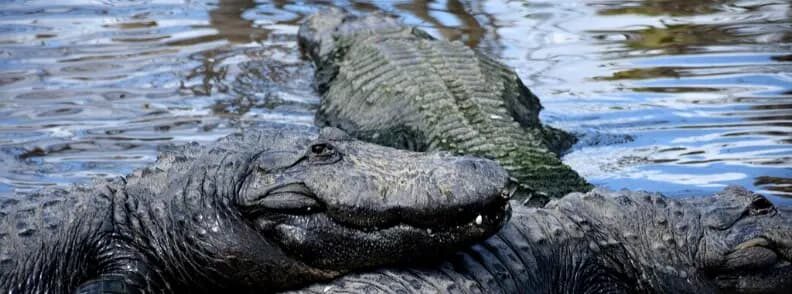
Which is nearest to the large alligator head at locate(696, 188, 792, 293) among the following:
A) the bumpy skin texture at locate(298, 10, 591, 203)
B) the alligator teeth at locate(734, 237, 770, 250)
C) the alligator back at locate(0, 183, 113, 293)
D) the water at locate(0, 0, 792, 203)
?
the alligator teeth at locate(734, 237, 770, 250)

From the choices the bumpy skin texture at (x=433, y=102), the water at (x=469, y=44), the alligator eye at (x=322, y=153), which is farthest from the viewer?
the water at (x=469, y=44)

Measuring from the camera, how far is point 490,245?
4.29 m

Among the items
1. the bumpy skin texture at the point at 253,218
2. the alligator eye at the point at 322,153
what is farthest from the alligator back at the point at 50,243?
the alligator eye at the point at 322,153

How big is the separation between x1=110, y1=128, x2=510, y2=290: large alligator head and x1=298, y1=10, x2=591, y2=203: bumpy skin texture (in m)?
1.68

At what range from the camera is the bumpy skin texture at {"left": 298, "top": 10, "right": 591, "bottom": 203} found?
6.38 m

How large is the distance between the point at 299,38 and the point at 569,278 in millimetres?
5716

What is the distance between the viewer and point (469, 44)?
9867mm

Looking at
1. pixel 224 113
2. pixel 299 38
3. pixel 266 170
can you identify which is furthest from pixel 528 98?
pixel 266 170

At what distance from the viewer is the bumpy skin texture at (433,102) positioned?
6383mm

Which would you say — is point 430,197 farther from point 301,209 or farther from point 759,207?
point 759,207

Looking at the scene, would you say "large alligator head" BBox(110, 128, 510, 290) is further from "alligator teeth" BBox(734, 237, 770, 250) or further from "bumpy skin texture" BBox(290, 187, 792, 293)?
"alligator teeth" BBox(734, 237, 770, 250)

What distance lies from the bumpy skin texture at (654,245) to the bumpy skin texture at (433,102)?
0.95 m

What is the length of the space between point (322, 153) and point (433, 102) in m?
3.38

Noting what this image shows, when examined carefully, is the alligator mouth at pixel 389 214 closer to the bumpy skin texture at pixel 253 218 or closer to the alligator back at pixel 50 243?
the bumpy skin texture at pixel 253 218
